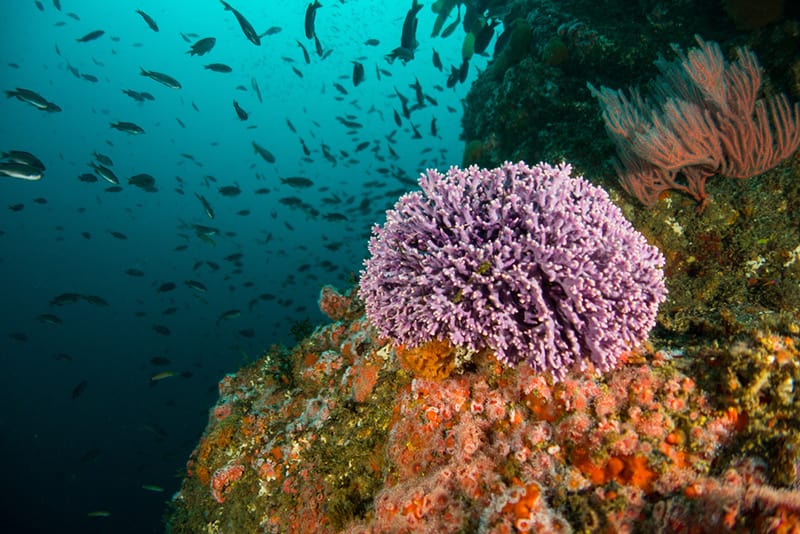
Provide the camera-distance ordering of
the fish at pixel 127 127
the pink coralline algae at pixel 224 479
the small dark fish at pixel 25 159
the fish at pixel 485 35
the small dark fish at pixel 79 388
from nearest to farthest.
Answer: the pink coralline algae at pixel 224 479, the small dark fish at pixel 25 159, the fish at pixel 127 127, the fish at pixel 485 35, the small dark fish at pixel 79 388

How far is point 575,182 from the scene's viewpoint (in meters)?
3.19

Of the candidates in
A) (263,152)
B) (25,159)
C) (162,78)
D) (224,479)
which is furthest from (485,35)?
(25,159)

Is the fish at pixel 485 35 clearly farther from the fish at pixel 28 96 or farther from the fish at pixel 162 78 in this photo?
the fish at pixel 28 96

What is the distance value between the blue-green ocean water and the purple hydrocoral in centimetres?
355

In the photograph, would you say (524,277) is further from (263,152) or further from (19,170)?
(263,152)

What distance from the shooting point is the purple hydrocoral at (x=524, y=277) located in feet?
8.53

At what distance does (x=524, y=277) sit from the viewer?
258 centimetres

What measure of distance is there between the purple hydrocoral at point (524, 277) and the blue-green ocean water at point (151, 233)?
11.6 ft

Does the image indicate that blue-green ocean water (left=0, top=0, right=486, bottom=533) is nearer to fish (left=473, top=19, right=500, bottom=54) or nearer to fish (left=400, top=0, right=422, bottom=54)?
fish (left=400, top=0, right=422, bottom=54)

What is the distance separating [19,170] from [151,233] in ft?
191

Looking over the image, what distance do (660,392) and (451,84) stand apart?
11.7 m

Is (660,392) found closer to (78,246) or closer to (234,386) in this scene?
(234,386)

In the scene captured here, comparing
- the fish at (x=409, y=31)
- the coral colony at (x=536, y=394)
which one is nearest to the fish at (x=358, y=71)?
the fish at (x=409, y=31)

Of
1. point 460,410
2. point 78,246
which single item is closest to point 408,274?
point 460,410
